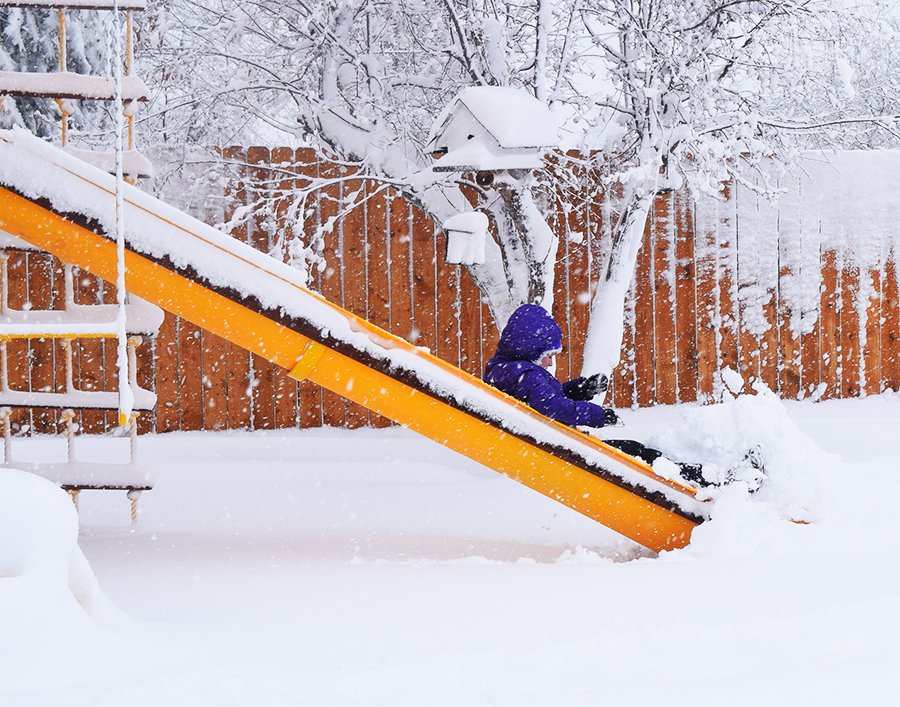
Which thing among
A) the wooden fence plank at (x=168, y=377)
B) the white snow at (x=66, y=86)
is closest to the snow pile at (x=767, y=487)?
the white snow at (x=66, y=86)

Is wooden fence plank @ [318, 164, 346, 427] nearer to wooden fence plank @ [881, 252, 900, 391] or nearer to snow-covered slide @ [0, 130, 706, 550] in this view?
snow-covered slide @ [0, 130, 706, 550]

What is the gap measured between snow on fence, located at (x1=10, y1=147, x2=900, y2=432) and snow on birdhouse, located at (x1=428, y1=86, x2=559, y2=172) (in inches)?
105

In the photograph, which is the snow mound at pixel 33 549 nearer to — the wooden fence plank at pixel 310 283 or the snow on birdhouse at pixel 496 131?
the snow on birdhouse at pixel 496 131

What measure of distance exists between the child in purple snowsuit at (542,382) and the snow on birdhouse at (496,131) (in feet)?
2.40

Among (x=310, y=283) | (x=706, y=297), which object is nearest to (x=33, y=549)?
(x=310, y=283)

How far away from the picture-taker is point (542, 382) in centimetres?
397

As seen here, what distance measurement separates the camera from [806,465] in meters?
3.81

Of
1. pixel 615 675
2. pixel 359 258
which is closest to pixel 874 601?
pixel 615 675

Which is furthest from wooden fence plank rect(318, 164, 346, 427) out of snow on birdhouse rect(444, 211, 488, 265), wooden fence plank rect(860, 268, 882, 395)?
wooden fence plank rect(860, 268, 882, 395)

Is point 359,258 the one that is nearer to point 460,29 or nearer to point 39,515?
point 460,29

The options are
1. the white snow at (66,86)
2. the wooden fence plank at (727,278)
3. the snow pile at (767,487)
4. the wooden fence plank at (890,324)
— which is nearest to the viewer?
the snow pile at (767,487)

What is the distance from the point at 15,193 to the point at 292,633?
2054mm

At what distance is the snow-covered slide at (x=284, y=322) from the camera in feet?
11.1

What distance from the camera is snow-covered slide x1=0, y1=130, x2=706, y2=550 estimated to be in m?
3.38
